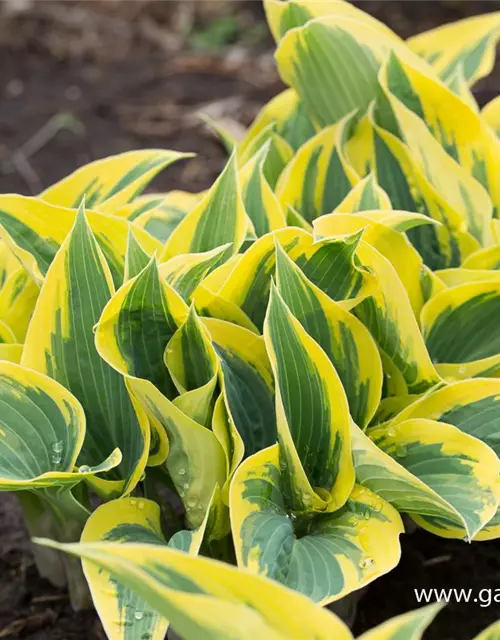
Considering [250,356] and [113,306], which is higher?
[113,306]

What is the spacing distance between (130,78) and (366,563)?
7.58 ft

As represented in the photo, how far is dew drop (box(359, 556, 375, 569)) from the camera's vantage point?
79cm

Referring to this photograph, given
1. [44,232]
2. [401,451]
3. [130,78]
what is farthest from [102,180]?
[130,78]

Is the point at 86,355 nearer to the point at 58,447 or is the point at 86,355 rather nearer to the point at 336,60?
the point at 58,447

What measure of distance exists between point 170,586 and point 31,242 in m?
0.55

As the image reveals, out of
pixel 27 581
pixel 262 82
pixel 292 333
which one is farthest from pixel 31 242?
pixel 262 82

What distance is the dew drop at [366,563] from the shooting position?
2.58ft

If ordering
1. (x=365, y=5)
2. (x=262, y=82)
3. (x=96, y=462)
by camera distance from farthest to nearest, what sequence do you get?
1. (x=365, y=5)
2. (x=262, y=82)
3. (x=96, y=462)

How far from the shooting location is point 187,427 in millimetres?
859

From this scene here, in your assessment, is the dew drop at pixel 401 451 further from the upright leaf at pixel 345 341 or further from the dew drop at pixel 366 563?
the dew drop at pixel 366 563

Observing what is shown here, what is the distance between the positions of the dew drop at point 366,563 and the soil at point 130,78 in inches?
64.5

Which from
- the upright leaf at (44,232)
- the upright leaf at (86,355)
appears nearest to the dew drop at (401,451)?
the upright leaf at (86,355)

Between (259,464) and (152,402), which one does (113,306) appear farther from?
(259,464)

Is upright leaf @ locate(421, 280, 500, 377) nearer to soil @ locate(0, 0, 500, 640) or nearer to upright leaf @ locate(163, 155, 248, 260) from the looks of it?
upright leaf @ locate(163, 155, 248, 260)
